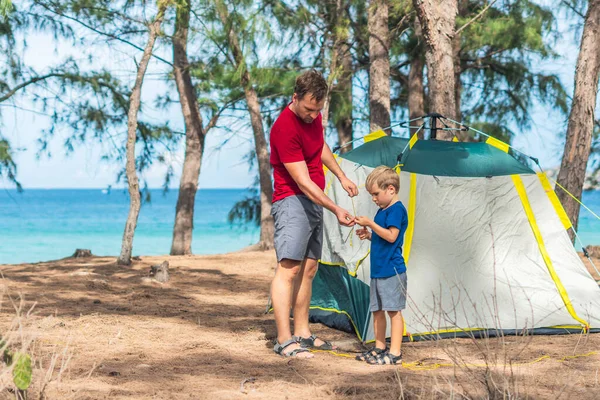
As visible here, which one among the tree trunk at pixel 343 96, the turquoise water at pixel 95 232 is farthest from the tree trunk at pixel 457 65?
the turquoise water at pixel 95 232

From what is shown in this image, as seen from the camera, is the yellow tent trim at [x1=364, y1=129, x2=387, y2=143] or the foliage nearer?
the foliage

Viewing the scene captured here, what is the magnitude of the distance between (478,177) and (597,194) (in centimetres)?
6698

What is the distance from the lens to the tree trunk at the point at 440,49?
620 cm

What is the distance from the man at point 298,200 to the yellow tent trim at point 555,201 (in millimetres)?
1734

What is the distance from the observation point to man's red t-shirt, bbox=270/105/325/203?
12.7 feet

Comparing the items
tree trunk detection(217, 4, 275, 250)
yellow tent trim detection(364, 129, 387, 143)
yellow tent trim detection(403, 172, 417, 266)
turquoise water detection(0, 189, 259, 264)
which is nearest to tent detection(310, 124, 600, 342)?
yellow tent trim detection(403, 172, 417, 266)

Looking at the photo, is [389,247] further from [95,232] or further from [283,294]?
[95,232]

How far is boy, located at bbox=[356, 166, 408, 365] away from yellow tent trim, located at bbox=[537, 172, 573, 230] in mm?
1672

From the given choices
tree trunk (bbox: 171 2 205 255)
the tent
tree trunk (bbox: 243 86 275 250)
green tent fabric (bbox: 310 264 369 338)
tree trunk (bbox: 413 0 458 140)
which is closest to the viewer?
green tent fabric (bbox: 310 264 369 338)

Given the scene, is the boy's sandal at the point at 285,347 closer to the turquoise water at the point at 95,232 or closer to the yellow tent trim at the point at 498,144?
the yellow tent trim at the point at 498,144

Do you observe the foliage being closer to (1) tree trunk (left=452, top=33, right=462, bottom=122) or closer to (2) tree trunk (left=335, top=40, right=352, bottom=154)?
(1) tree trunk (left=452, top=33, right=462, bottom=122)

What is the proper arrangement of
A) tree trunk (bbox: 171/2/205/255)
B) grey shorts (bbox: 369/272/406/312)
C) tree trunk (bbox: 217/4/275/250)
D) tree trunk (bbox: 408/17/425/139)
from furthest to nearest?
tree trunk (bbox: 408/17/425/139) < tree trunk (bbox: 171/2/205/255) < tree trunk (bbox: 217/4/275/250) < grey shorts (bbox: 369/272/406/312)

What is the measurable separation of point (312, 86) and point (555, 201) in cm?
222

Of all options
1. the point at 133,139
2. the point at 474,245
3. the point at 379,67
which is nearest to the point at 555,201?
the point at 474,245
